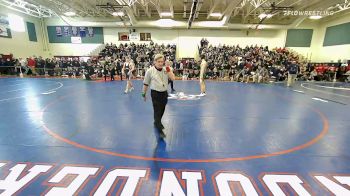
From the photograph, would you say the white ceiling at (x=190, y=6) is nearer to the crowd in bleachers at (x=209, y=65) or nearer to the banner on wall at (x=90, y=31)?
the banner on wall at (x=90, y=31)

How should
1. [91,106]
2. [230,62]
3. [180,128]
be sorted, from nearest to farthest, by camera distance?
1. [180,128]
2. [91,106]
3. [230,62]

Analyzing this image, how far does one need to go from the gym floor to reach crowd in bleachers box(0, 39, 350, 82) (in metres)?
9.57

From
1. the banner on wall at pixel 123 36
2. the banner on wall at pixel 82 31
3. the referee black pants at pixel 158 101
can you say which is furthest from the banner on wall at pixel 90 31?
the referee black pants at pixel 158 101

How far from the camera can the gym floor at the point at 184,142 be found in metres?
2.88

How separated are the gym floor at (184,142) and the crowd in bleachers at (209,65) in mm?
9573

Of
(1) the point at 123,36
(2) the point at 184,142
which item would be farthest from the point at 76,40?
(2) the point at 184,142

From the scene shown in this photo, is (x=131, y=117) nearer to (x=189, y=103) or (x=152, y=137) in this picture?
(x=152, y=137)

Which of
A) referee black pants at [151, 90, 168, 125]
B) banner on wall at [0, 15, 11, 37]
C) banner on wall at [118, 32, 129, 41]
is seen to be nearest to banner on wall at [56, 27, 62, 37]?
banner on wall at [0, 15, 11, 37]

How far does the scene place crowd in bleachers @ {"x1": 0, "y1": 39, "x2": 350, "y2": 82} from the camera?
17.0 meters

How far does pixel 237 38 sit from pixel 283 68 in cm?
827

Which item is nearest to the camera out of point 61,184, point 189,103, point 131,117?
point 61,184

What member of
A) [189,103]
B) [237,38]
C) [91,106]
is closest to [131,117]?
[91,106]

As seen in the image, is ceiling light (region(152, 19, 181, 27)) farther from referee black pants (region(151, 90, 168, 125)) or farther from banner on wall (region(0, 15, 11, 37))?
referee black pants (region(151, 90, 168, 125))

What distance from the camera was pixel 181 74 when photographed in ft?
65.0
